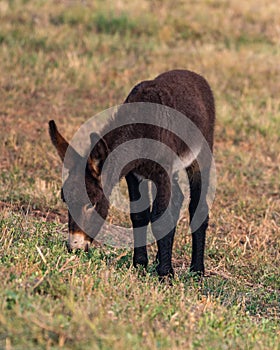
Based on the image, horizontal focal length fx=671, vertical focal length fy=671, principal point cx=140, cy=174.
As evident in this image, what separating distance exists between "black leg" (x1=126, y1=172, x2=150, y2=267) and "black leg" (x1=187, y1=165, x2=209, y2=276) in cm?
56

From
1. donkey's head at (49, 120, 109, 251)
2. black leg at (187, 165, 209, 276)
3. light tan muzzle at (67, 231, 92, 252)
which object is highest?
donkey's head at (49, 120, 109, 251)

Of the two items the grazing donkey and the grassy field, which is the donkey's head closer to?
the grazing donkey

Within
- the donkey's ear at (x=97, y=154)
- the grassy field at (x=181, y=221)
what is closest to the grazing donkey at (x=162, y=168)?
the donkey's ear at (x=97, y=154)

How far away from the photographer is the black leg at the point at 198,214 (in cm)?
661

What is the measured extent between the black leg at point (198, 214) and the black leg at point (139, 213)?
1.82 ft

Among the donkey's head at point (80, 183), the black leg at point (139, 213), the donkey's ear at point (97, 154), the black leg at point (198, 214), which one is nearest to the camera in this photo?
the donkey's ear at point (97, 154)

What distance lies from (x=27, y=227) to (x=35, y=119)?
4824 millimetres

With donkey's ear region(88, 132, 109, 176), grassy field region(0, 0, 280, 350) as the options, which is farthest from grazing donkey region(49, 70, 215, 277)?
grassy field region(0, 0, 280, 350)

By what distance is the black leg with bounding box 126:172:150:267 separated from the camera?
245 inches

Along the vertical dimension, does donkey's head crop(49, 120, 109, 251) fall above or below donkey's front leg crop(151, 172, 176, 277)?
above

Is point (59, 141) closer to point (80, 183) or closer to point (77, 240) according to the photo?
point (80, 183)

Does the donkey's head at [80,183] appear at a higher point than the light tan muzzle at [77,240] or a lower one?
higher

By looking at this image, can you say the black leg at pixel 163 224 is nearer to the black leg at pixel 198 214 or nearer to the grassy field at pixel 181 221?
the grassy field at pixel 181 221

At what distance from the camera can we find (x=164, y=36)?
15.0 meters
